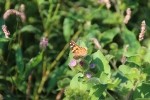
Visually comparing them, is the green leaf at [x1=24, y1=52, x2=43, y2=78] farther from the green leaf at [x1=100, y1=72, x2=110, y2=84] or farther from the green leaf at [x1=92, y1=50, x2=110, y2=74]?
the green leaf at [x1=100, y1=72, x2=110, y2=84]

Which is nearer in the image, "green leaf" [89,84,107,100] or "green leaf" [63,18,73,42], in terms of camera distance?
"green leaf" [89,84,107,100]

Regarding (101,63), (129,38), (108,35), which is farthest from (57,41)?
(101,63)

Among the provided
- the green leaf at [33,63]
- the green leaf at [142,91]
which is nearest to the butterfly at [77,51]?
the green leaf at [142,91]

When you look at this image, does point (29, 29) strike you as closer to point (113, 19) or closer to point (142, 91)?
point (113, 19)

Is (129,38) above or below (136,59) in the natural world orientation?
below

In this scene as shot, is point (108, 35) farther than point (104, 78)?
Yes

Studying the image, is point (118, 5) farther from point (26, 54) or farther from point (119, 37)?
point (26, 54)

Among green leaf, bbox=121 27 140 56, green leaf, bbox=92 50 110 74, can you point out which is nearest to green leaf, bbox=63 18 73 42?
green leaf, bbox=121 27 140 56

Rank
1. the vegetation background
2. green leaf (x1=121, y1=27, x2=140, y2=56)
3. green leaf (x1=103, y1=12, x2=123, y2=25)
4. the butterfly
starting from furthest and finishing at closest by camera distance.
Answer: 1. green leaf (x1=103, y1=12, x2=123, y2=25)
2. green leaf (x1=121, y1=27, x2=140, y2=56)
3. the vegetation background
4. the butterfly

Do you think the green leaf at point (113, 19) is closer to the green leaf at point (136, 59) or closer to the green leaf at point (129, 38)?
the green leaf at point (129, 38)
